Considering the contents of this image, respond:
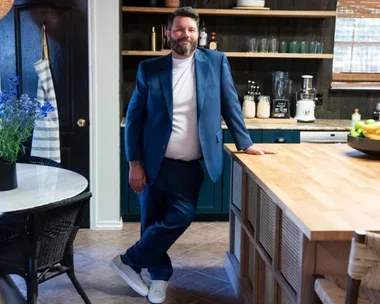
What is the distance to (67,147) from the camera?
14.1 feet

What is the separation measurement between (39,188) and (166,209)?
2.63 feet

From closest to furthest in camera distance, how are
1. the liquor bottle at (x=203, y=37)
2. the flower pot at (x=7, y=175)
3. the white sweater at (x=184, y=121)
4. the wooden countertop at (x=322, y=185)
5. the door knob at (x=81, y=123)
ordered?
the wooden countertop at (x=322, y=185)
the flower pot at (x=7, y=175)
the white sweater at (x=184, y=121)
the door knob at (x=81, y=123)
the liquor bottle at (x=203, y=37)

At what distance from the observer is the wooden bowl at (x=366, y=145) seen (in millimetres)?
2787

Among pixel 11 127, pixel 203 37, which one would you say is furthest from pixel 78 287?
pixel 203 37

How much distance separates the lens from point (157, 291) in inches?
120

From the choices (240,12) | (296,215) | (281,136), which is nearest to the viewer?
(296,215)

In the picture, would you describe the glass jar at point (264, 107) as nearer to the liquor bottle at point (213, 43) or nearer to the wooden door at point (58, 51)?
the liquor bottle at point (213, 43)

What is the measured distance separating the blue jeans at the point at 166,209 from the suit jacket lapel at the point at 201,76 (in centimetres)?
34

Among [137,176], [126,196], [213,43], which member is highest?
[213,43]

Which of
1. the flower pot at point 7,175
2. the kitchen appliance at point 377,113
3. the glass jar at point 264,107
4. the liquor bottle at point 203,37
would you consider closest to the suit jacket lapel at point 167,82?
the flower pot at point 7,175

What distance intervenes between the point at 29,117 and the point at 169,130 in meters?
0.75

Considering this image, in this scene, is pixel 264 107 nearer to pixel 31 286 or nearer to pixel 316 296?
pixel 31 286

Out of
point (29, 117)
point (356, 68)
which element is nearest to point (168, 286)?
point (29, 117)

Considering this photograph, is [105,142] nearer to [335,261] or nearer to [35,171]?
[35,171]
